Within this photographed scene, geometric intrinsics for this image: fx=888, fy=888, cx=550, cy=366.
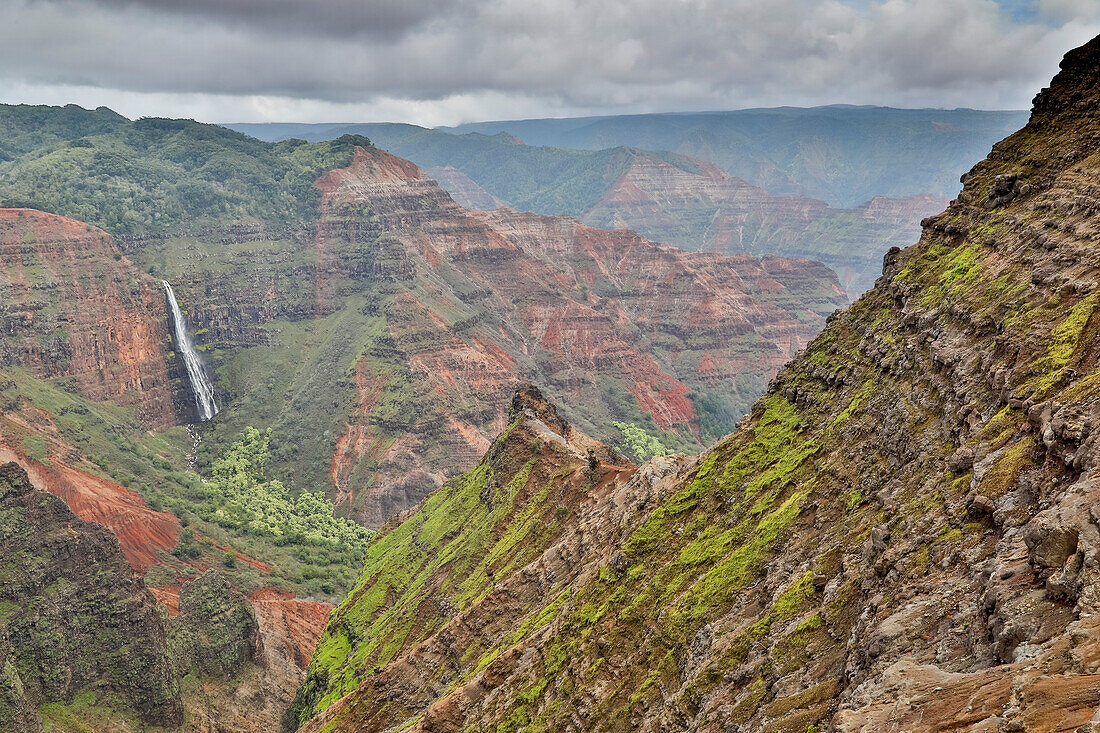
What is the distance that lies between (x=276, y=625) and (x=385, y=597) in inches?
1467

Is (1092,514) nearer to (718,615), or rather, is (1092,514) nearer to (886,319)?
(718,615)

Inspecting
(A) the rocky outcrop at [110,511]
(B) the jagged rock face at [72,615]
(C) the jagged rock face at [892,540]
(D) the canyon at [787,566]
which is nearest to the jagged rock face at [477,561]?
(D) the canyon at [787,566]

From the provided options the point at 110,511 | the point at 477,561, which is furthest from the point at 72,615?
the point at 110,511

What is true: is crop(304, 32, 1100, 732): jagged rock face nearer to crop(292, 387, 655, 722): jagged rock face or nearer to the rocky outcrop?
crop(292, 387, 655, 722): jagged rock face

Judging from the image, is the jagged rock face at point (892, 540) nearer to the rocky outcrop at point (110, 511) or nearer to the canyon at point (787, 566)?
the canyon at point (787, 566)

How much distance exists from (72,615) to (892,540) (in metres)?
92.3

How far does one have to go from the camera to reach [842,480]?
42.4 m

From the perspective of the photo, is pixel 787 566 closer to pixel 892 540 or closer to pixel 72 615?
pixel 892 540

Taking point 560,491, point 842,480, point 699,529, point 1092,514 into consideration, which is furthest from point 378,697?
point 1092,514

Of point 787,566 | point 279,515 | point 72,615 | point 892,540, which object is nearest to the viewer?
point 892,540

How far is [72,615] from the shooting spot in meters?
96.0

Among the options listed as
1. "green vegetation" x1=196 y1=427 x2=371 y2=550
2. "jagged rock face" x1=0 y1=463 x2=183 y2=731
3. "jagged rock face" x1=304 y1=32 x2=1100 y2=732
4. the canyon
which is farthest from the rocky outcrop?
"jagged rock face" x1=304 y1=32 x2=1100 y2=732

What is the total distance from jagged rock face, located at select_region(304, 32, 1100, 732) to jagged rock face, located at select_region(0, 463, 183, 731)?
38150mm

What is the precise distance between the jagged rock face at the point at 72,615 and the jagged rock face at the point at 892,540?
38150mm
